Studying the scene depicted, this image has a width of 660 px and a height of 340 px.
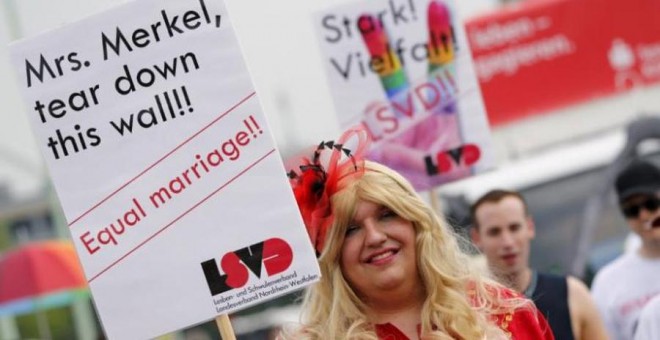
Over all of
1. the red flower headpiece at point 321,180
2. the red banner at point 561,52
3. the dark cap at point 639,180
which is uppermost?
the red banner at point 561,52

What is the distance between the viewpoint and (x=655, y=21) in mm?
16875

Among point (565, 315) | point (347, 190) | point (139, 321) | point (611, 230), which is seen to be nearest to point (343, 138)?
point (347, 190)

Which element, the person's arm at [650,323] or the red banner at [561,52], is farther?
the red banner at [561,52]

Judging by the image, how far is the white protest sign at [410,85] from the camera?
7812 mm

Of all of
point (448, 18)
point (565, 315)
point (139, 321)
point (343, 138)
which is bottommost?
point (565, 315)

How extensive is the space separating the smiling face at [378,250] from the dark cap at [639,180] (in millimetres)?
2698

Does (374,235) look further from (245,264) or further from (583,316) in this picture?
(583,316)

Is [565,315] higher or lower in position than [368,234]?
lower

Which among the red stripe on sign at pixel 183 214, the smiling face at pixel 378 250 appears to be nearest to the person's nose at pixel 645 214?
the smiling face at pixel 378 250

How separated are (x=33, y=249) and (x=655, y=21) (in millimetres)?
6359

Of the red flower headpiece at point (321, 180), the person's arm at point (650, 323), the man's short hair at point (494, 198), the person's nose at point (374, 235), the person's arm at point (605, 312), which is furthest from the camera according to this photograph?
the person's arm at point (605, 312)

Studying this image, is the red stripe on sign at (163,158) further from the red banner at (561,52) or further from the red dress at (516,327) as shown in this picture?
the red banner at (561,52)

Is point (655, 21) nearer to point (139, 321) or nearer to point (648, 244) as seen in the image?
point (648, 244)

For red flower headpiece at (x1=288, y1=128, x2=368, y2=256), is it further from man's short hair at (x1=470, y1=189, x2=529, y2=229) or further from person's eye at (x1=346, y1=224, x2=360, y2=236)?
man's short hair at (x1=470, y1=189, x2=529, y2=229)
